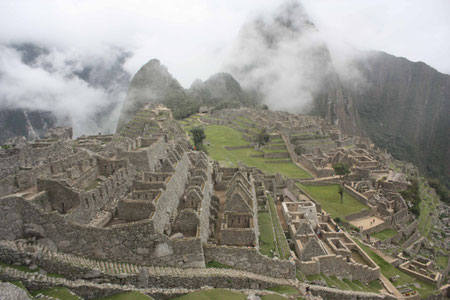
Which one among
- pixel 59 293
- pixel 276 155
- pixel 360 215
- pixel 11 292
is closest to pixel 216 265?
pixel 59 293

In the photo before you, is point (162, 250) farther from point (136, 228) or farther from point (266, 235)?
point (266, 235)

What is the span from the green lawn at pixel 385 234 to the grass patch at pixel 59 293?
35.9 metres

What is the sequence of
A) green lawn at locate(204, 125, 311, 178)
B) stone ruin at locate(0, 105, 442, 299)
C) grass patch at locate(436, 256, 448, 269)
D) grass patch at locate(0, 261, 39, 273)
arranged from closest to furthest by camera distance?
grass patch at locate(0, 261, 39, 273) < stone ruin at locate(0, 105, 442, 299) < grass patch at locate(436, 256, 448, 269) < green lawn at locate(204, 125, 311, 178)

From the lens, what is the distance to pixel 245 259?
57.2ft

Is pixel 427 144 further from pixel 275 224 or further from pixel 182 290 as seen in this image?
pixel 182 290

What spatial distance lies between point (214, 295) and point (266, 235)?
954 centimetres

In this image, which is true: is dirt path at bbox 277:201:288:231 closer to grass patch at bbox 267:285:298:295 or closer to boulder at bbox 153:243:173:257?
grass patch at bbox 267:285:298:295

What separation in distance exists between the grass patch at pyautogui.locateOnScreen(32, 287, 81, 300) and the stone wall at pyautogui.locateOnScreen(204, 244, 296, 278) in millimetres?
7257

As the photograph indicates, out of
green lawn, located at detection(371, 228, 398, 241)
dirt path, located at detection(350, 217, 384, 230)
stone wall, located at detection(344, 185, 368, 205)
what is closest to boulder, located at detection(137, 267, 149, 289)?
dirt path, located at detection(350, 217, 384, 230)

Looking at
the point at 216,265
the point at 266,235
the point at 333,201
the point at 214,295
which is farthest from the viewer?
the point at 333,201

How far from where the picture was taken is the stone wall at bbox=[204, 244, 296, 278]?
17.1 m

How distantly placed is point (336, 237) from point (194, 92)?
114 metres

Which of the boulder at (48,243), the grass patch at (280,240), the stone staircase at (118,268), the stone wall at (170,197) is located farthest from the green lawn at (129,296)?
the grass patch at (280,240)

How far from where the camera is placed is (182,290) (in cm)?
1372
